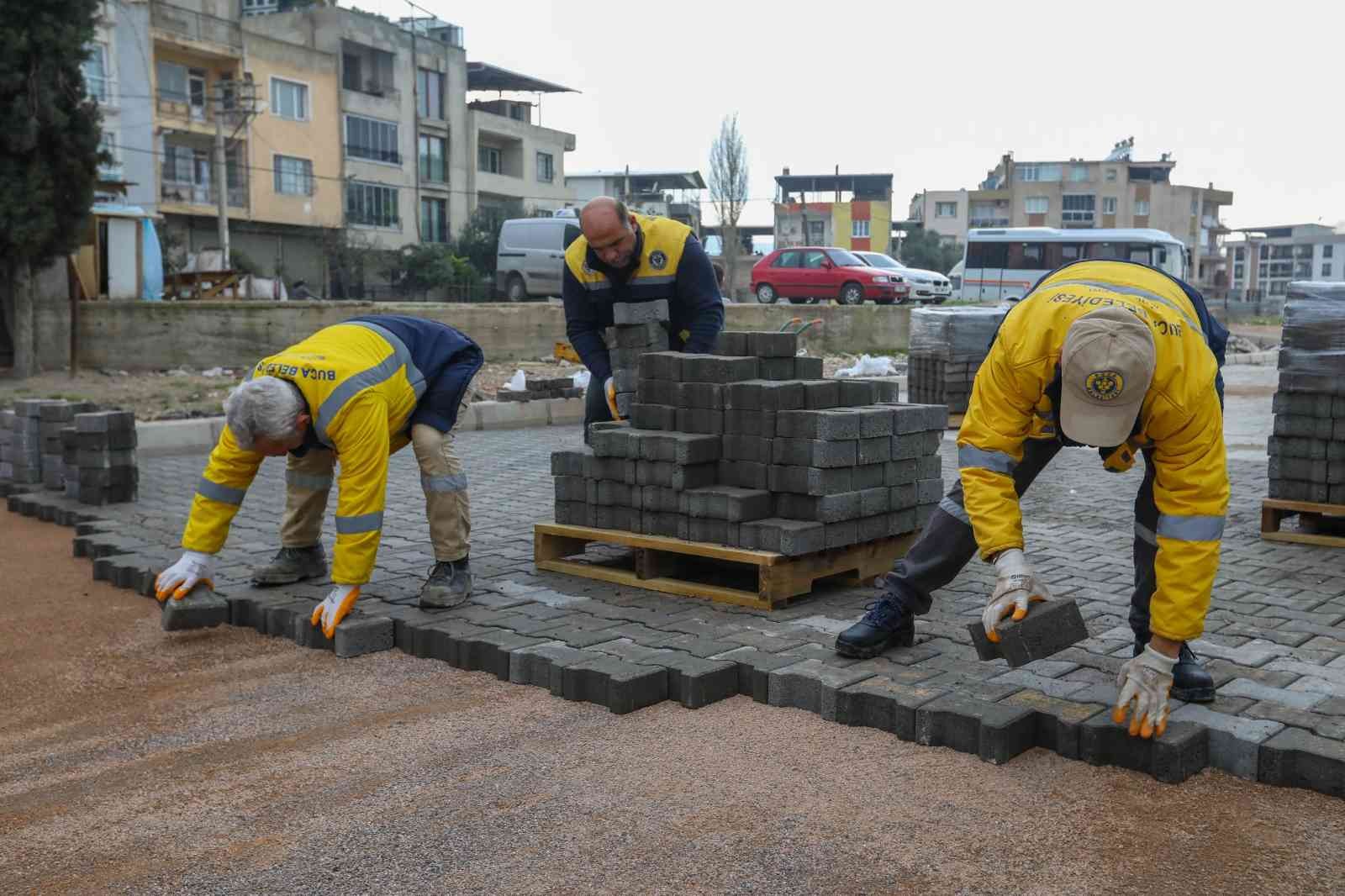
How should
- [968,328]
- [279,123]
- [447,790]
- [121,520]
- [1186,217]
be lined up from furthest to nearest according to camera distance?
[1186,217] < [279,123] < [968,328] < [121,520] < [447,790]

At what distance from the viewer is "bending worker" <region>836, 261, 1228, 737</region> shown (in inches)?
126

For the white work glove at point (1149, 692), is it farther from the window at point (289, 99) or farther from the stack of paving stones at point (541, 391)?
the window at point (289, 99)

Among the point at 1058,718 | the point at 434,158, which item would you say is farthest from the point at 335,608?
the point at 434,158

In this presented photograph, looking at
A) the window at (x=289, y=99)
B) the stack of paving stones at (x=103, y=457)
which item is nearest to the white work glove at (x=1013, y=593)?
the stack of paving stones at (x=103, y=457)

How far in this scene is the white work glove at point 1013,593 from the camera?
11.4ft

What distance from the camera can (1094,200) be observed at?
76.4 metres

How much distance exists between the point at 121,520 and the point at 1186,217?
81069 millimetres

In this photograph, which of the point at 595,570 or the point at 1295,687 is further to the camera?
the point at 595,570

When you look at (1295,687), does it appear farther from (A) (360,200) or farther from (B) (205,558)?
(A) (360,200)

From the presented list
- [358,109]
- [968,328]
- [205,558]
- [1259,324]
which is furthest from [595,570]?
[1259,324]

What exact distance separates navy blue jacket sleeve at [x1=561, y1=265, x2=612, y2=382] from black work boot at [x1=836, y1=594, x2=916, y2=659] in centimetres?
277

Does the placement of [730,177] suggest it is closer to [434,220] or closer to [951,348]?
[434,220]

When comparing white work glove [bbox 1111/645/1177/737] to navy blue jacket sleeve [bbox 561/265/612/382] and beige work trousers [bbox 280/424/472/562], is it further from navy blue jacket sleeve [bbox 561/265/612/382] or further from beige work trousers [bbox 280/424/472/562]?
navy blue jacket sleeve [bbox 561/265/612/382]

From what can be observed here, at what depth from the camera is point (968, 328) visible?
483 inches
